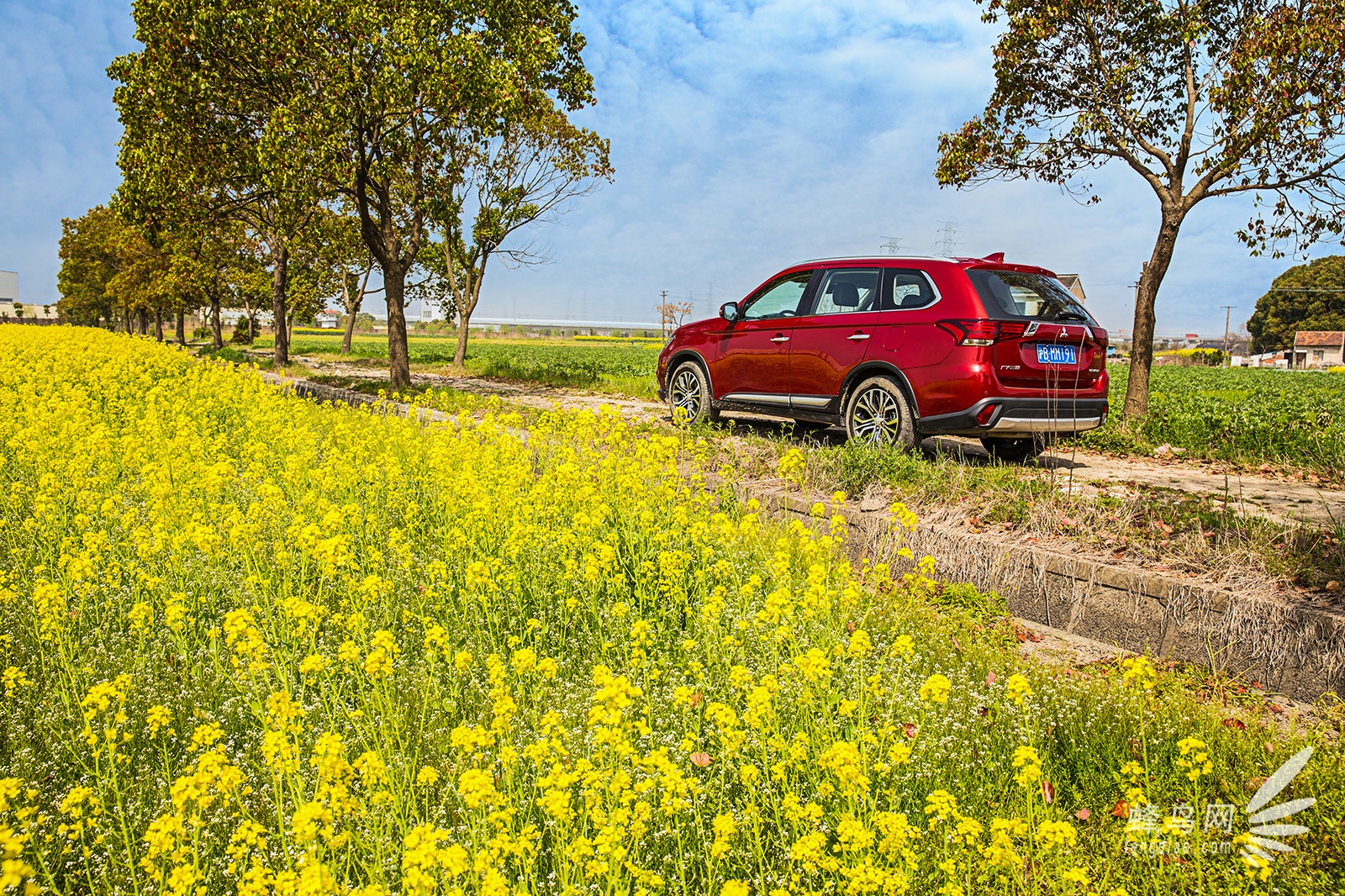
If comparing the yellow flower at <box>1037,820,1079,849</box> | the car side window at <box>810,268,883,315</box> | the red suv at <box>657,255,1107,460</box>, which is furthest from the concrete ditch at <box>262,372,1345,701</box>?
the car side window at <box>810,268,883,315</box>

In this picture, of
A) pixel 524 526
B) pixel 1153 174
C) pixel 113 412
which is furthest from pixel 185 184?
pixel 1153 174

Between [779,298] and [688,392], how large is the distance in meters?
1.72

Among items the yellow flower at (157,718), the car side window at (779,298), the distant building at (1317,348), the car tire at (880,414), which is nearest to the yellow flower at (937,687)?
the yellow flower at (157,718)

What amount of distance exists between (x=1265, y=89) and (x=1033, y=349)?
16.4ft

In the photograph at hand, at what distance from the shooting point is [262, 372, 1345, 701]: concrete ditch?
3311 mm

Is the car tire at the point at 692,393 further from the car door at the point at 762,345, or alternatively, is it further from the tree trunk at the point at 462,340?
the tree trunk at the point at 462,340

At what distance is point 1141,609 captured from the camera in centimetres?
381

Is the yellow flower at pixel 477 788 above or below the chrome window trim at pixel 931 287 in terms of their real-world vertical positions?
below

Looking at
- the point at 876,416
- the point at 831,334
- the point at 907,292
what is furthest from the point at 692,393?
the point at 907,292

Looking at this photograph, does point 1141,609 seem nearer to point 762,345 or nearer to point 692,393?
point 762,345

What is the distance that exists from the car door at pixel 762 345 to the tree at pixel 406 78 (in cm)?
711

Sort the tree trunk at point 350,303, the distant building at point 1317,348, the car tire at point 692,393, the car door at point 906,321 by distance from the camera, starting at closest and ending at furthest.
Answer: the car door at point 906,321 → the car tire at point 692,393 → the tree trunk at point 350,303 → the distant building at point 1317,348

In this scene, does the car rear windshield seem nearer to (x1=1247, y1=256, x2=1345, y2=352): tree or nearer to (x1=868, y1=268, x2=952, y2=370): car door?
(x1=868, y1=268, x2=952, y2=370): car door

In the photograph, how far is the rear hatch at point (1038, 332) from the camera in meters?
5.67
